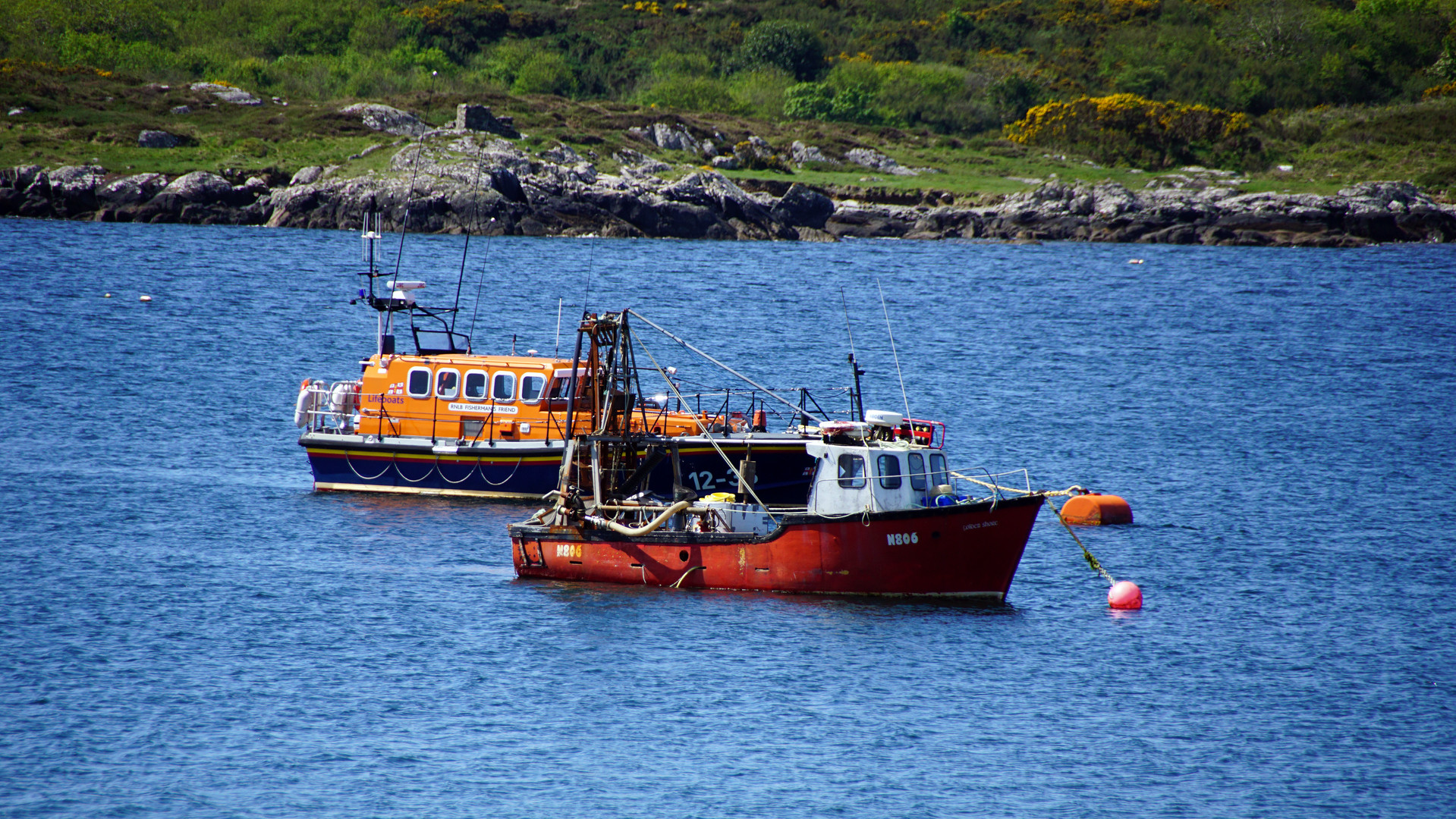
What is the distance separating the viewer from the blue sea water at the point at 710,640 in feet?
64.6

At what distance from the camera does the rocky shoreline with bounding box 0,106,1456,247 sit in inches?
4154

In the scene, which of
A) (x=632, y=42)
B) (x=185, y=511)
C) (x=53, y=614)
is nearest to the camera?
(x=53, y=614)

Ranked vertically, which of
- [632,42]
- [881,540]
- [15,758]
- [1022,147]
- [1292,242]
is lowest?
[15,758]

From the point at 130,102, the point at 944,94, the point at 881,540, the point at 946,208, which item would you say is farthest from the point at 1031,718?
the point at 944,94

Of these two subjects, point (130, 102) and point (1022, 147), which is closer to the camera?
point (130, 102)

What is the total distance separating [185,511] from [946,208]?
98.1 metres

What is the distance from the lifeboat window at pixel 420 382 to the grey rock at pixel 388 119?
85.3 metres

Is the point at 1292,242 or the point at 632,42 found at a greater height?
the point at 632,42

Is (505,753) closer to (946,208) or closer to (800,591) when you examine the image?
(800,591)

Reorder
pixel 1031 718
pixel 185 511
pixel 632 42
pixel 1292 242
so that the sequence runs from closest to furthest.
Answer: pixel 1031 718 → pixel 185 511 → pixel 1292 242 → pixel 632 42

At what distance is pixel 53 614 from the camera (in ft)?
84.8

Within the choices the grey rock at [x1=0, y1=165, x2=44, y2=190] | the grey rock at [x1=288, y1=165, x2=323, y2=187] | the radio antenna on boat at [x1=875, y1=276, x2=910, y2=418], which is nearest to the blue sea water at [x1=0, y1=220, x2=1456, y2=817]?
the radio antenna on boat at [x1=875, y1=276, x2=910, y2=418]

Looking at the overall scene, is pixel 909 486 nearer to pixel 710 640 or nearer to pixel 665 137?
pixel 710 640

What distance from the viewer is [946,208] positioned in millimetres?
123938
